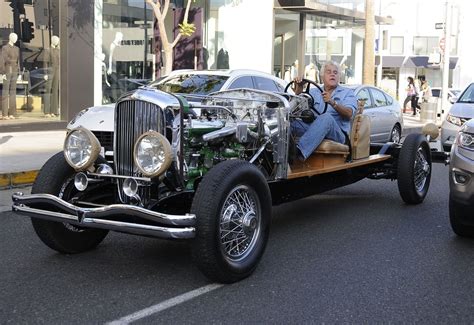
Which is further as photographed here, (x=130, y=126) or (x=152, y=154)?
(x=130, y=126)

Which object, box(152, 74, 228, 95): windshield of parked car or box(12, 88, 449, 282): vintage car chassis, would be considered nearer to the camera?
box(12, 88, 449, 282): vintage car chassis

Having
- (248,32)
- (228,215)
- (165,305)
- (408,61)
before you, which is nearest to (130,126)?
(228,215)

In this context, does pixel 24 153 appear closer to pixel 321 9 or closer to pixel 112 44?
pixel 112 44

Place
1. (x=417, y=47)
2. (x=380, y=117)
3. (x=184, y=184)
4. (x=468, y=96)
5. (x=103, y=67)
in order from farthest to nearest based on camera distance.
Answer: (x=417, y=47) < (x=103, y=67) < (x=468, y=96) < (x=380, y=117) < (x=184, y=184)

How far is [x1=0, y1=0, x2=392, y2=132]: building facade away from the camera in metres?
15.3

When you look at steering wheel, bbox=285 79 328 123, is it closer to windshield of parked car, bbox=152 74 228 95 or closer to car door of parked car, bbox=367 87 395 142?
windshield of parked car, bbox=152 74 228 95

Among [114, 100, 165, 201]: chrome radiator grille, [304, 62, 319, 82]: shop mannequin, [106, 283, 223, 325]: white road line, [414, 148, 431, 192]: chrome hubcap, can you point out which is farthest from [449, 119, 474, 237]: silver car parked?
[304, 62, 319, 82]: shop mannequin

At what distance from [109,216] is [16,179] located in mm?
4677

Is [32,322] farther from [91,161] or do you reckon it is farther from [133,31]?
[133,31]

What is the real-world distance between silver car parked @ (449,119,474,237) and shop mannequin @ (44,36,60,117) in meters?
12.1

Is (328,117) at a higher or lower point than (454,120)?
higher

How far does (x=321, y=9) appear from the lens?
23.9 metres

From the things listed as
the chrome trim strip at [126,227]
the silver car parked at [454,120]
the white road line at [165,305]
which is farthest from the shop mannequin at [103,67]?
the white road line at [165,305]

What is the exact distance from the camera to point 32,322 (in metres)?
3.88
